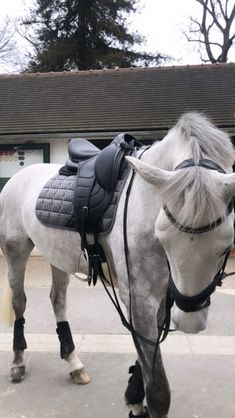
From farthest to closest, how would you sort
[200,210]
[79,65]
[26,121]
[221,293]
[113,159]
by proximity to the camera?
1. [79,65]
2. [26,121]
3. [221,293]
4. [113,159]
5. [200,210]

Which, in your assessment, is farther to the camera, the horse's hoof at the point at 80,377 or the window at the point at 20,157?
the window at the point at 20,157

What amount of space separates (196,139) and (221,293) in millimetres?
4389

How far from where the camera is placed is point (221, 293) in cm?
576

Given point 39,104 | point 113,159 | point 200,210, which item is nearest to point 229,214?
point 200,210

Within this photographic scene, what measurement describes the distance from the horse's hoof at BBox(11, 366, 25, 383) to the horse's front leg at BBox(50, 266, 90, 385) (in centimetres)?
34

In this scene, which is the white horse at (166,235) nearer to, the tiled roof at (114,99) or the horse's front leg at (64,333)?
the horse's front leg at (64,333)

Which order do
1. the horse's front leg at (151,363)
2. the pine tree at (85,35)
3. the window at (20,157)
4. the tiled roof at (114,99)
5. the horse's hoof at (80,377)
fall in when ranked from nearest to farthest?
the horse's front leg at (151,363) < the horse's hoof at (80,377) < the window at (20,157) < the tiled roof at (114,99) < the pine tree at (85,35)

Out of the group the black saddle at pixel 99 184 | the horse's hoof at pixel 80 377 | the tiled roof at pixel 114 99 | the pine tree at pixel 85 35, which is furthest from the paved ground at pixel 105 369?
the pine tree at pixel 85 35

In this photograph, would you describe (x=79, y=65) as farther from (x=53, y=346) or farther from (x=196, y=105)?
(x=53, y=346)

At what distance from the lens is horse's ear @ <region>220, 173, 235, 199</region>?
1502 mm

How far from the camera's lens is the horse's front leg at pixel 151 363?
2.08m

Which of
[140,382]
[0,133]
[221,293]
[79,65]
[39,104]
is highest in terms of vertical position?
[79,65]

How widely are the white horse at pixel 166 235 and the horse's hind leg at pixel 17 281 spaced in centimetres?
13

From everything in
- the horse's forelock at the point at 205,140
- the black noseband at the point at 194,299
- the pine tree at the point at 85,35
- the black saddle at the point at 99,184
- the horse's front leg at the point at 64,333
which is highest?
the pine tree at the point at 85,35
